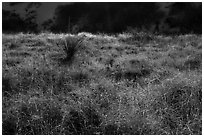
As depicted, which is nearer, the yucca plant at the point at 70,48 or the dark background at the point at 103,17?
the yucca plant at the point at 70,48

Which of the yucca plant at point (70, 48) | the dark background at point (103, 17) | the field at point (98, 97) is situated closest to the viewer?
the field at point (98, 97)

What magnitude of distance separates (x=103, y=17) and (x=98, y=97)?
14886 millimetres

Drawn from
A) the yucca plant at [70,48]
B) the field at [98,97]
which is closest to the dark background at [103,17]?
the yucca plant at [70,48]

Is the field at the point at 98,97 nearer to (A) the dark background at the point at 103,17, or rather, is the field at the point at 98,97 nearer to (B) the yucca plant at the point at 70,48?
(B) the yucca plant at the point at 70,48

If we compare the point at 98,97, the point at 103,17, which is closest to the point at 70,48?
the point at 98,97

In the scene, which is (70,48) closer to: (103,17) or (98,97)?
(98,97)

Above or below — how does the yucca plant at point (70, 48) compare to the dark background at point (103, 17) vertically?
below

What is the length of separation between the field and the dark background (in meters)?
9.99

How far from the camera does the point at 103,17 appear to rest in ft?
61.6

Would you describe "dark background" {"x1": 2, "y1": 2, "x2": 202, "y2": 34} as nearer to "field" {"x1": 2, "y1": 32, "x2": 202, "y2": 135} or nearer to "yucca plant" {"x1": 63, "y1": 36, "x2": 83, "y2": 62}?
"yucca plant" {"x1": 63, "y1": 36, "x2": 83, "y2": 62}

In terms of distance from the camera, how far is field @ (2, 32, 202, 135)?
364 cm

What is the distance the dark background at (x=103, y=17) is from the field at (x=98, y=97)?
9993 millimetres

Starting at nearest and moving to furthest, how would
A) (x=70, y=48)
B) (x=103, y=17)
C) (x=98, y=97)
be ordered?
(x=98, y=97) < (x=70, y=48) < (x=103, y=17)

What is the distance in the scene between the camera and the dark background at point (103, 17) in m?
17.1
